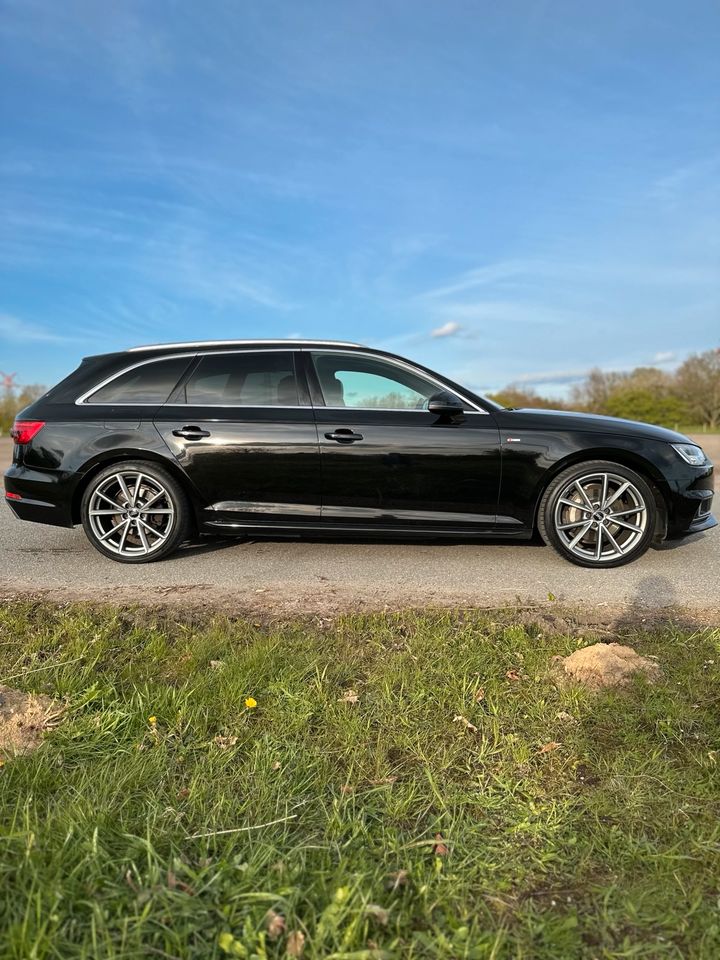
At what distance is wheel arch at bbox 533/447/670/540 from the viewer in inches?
175

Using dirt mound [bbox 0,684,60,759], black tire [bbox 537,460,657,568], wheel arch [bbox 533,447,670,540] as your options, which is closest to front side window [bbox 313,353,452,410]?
wheel arch [bbox 533,447,670,540]

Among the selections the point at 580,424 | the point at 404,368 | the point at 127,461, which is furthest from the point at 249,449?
the point at 580,424

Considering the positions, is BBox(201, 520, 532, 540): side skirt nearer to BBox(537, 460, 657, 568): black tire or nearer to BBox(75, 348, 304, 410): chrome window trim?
BBox(537, 460, 657, 568): black tire

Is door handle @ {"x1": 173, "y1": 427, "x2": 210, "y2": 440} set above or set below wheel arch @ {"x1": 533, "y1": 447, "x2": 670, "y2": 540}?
above

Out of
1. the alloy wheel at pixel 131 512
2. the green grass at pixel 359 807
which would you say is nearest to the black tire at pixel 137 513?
the alloy wheel at pixel 131 512

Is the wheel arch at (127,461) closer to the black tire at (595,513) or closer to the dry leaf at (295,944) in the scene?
the black tire at (595,513)

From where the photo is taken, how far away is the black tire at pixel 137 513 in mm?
4574

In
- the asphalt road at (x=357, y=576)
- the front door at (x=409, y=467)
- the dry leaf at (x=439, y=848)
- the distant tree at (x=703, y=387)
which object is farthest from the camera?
the distant tree at (x=703, y=387)

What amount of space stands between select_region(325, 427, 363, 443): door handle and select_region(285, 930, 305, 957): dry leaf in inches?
132

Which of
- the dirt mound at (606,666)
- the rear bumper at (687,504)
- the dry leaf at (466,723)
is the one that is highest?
the rear bumper at (687,504)

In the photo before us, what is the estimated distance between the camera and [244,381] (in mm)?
4727

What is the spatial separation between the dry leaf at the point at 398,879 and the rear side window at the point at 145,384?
12.6 ft

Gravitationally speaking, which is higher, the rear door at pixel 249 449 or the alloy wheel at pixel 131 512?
the rear door at pixel 249 449

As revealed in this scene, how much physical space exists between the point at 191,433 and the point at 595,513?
302 cm
